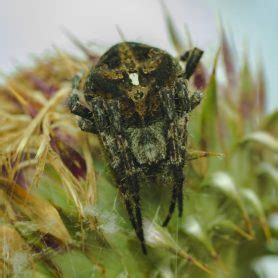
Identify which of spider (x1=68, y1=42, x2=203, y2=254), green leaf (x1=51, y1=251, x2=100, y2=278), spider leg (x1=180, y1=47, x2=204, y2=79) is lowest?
green leaf (x1=51, y1=251, x2=100, y2=278)

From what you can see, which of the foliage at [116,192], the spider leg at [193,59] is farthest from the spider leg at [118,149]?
the spider leg at [193,59]

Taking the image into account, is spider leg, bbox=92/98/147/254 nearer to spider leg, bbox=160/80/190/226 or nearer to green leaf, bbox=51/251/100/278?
spider leg, bbox=160/80/190/226

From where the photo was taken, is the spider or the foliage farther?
the foliage

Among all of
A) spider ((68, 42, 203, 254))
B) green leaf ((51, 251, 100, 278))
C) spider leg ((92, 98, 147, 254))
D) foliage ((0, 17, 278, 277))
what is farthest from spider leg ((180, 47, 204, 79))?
green leaf ((51, 251, 100, 278))

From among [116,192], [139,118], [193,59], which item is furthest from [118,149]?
[193,59]

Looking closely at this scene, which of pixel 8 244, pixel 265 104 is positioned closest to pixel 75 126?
pixel 8 244

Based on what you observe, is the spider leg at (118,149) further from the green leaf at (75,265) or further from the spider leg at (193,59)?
the spider leg at (193,59)

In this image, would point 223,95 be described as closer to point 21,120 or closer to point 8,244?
point 21,120

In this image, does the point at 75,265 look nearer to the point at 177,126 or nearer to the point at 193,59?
the point at 177,126
